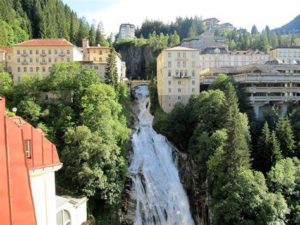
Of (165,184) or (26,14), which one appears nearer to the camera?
(165,184)

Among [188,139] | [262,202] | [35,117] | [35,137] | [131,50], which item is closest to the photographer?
[35,137]

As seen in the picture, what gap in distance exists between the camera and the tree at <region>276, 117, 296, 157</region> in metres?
45.9

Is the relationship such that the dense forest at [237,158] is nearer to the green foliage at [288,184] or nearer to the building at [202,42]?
the green foliage at [288,184]

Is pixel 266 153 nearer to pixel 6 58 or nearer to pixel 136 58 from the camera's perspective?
pixel 6 58

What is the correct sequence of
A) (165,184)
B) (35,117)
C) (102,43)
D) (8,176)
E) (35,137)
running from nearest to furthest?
1. (8,176)
2. (35,137)
3. (165,184)
4. (35,117)
5. (102,43)

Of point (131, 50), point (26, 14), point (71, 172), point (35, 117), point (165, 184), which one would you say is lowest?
point (165, 184)

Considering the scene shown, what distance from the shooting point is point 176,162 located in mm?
51562

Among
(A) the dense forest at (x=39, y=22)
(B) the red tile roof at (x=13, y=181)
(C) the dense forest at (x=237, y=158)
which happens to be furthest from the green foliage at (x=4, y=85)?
(B) the red tile roof at (x=13, y=181)

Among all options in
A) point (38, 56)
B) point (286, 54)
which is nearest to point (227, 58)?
point (286, 54)

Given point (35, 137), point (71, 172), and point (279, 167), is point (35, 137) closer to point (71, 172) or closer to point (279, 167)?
point (71, 172)

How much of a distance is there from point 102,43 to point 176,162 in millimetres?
67532

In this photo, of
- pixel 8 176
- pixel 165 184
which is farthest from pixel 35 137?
pixel 165 184

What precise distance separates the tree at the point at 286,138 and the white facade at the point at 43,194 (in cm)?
3678

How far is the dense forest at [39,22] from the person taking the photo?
102 metres
